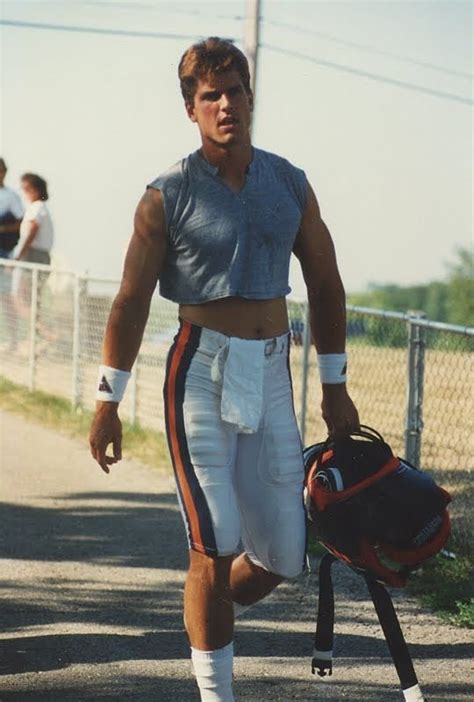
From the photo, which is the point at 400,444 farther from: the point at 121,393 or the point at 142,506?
the point at 121,393

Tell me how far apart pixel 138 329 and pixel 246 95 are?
0.83m

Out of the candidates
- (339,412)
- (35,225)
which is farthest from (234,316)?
(35,225)

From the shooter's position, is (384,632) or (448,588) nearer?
(384,632)

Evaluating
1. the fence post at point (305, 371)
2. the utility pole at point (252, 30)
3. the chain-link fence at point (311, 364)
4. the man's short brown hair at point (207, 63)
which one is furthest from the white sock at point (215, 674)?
the utility pole at point (252, 30)

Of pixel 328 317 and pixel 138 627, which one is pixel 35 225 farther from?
pixel 328 317

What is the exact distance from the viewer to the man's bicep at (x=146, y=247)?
5012mm

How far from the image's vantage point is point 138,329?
5.11 m

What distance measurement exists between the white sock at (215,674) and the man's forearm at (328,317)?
1100 mm

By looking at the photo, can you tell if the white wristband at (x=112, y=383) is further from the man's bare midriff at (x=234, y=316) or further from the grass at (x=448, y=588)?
the grass at (x=448, y=588)

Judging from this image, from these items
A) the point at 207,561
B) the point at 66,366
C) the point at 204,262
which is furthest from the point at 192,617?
the point at 66,366

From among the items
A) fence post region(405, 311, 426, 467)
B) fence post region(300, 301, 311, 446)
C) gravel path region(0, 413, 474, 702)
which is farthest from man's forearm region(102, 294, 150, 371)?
fence post region(300, 301, 311, 446)

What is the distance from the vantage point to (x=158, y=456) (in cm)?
1185

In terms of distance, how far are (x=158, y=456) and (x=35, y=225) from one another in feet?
19.6

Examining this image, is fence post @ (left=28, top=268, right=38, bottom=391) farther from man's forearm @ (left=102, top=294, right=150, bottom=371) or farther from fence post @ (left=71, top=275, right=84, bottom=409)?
man's forearm @ (left=102, top=294, right=150, bottom=371)
